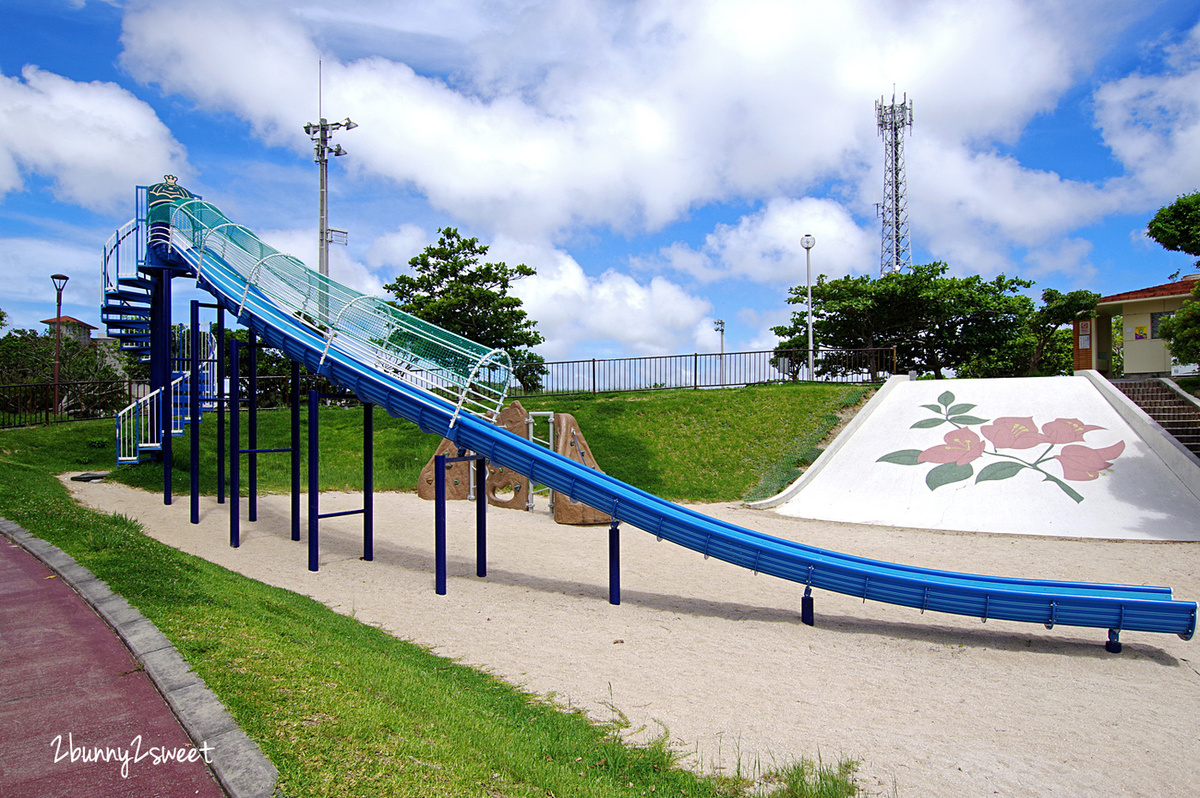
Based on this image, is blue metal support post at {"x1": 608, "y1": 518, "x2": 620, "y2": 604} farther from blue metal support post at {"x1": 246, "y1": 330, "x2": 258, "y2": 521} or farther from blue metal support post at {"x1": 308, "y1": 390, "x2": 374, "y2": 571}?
blue metal support post at {"x1": 246, "y1": 330, "x2": 258, "y2": 521}

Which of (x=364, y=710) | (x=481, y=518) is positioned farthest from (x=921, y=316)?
(x=364, y=710)

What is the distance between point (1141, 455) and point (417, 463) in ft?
57.4

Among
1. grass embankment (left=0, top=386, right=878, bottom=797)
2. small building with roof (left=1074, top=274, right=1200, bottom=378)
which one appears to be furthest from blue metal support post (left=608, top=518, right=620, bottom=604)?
small building with roof (left=1074, top=274, right=1200, bottom=378)

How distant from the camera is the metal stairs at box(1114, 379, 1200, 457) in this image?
1573 cm

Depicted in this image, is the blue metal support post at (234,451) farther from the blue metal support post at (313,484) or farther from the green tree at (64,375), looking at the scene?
the green tree at (64,375)

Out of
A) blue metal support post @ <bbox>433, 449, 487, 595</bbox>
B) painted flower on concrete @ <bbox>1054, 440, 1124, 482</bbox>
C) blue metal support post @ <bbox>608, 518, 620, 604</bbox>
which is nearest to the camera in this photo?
blue metal support post @ <bbox>608, 518, 620, 604</bbox>

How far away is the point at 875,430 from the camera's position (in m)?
18.3

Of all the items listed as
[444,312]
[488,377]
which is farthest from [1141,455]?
[444,312]

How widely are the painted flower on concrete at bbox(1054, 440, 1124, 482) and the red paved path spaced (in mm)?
16435

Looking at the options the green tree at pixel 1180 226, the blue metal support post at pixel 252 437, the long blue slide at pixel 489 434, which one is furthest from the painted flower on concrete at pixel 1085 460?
the blue metal support post at pixel 252 437

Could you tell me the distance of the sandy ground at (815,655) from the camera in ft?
14.7

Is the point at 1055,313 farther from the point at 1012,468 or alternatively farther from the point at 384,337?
the point at 384,337

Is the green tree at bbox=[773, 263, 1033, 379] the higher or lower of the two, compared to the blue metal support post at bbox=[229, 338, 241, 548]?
higher

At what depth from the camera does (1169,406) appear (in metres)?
17.3
